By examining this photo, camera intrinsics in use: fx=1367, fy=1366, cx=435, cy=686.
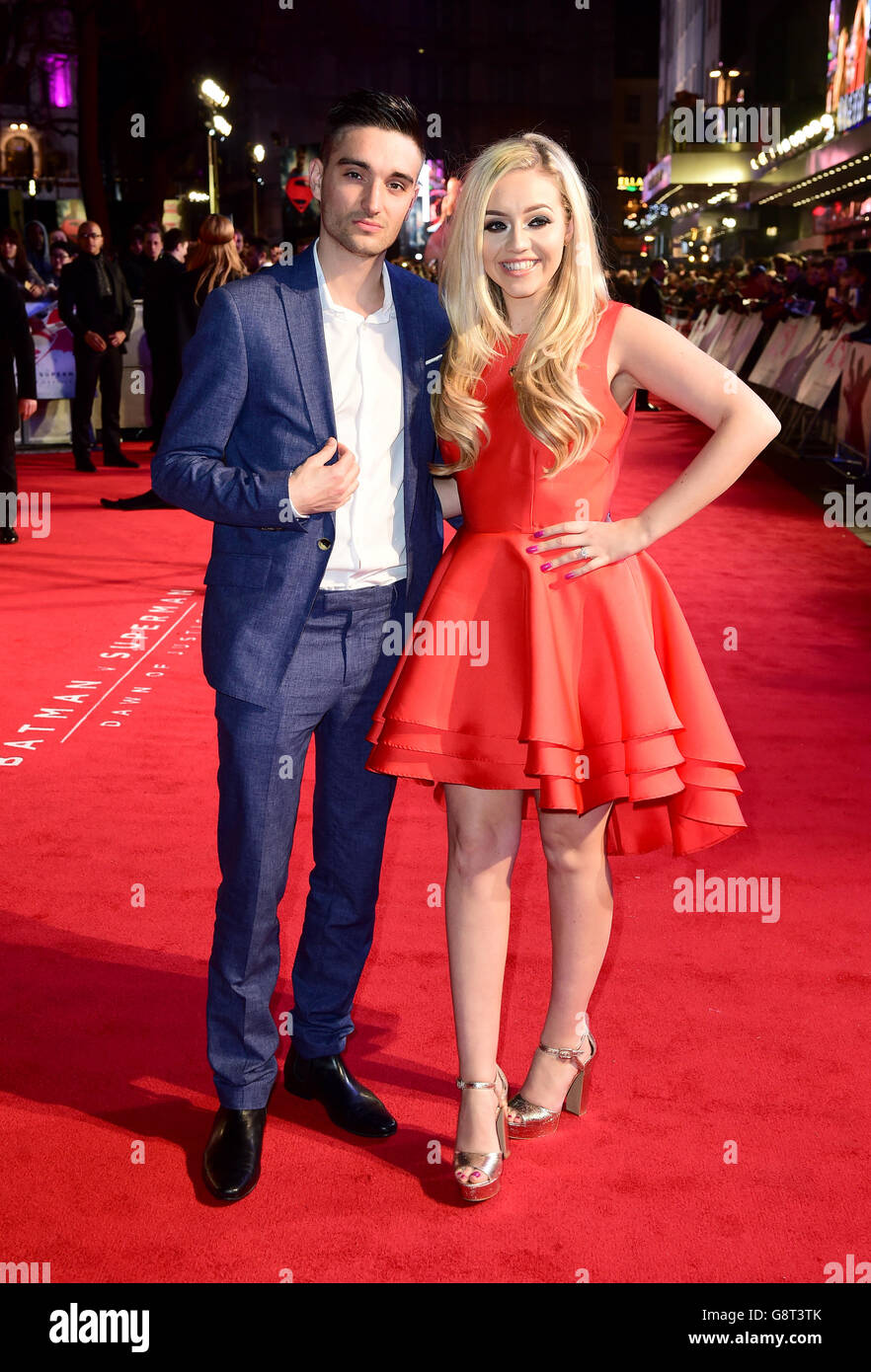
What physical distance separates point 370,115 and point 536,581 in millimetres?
899

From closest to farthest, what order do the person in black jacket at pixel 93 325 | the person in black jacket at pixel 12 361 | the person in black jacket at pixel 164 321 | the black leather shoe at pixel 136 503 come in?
1. the person in black jacket at pixel 12 361
2. the person in black jacket at pixel 164 321
3. the black leather shoe at pixel 136 503
4. the person in black jacket at pixel 93 325

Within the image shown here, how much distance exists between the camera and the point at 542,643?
2.54 metres

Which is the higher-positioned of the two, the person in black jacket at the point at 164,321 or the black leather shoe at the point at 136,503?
the person in black jacket at the point at 164,321

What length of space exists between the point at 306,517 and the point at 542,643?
19.5 inches

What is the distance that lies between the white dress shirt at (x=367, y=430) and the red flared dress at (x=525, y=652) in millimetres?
121

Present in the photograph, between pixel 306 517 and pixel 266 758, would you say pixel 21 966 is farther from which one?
pixel 306 517

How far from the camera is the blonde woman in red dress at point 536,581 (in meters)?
2.52

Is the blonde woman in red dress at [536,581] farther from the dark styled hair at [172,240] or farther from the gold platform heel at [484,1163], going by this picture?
the dark styled hair at [172,240]

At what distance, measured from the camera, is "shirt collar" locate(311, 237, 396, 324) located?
2613 millimetres

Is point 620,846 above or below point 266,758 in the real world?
below

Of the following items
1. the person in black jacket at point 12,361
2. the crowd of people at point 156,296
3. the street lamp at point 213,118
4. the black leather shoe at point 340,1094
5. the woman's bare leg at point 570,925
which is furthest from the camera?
the street lamp at point 213,118

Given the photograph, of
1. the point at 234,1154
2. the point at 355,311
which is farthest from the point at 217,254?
the point at 234,1154

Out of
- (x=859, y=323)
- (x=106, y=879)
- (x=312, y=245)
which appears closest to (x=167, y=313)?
(x=859, y=323)

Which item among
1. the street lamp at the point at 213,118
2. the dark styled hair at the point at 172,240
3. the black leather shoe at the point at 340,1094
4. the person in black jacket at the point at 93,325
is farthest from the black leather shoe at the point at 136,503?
the black leather shoe at the point at 340,1094
